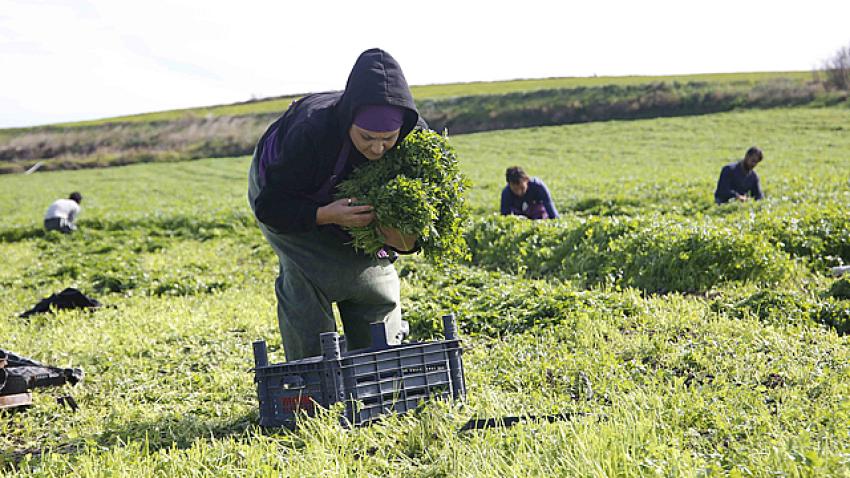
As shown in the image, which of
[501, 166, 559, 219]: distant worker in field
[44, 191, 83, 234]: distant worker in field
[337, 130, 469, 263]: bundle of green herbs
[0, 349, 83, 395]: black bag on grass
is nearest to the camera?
[337, 130, 469, 263]: bundle of green herbs

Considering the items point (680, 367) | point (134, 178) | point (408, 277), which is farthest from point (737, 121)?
point (680, 367)

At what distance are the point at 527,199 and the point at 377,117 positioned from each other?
7.96 metres

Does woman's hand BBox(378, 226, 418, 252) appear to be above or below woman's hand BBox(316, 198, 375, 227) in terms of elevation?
below

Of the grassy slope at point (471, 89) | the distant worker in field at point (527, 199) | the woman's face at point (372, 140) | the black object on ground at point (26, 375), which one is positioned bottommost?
the black object on ground at point (26, 375)

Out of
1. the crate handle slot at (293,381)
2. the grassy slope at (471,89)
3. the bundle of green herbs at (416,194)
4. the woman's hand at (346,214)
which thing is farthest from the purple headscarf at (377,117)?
the grassy slope at (471,89)

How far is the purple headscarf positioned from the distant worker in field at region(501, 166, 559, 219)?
7.37 meters

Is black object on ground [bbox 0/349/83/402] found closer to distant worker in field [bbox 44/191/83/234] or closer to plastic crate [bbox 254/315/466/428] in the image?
plastic crate [bbox 254/315/466/428]

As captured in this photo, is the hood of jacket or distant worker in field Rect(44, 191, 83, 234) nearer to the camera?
the hood of jacket

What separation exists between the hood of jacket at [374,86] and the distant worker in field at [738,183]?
10.8 m

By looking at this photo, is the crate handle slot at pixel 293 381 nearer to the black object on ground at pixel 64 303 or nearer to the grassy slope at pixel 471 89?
the black object on ground at pixel 64 303

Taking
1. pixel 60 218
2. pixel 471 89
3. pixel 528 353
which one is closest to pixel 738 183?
pixel 528 353

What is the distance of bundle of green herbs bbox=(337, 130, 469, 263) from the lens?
4.12 m

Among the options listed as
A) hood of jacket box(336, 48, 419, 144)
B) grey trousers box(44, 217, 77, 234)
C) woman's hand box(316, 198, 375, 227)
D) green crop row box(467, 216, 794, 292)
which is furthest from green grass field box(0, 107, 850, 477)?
grey trousers box(44, 217, 77, 234)

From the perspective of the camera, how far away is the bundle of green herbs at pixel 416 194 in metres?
4.12
